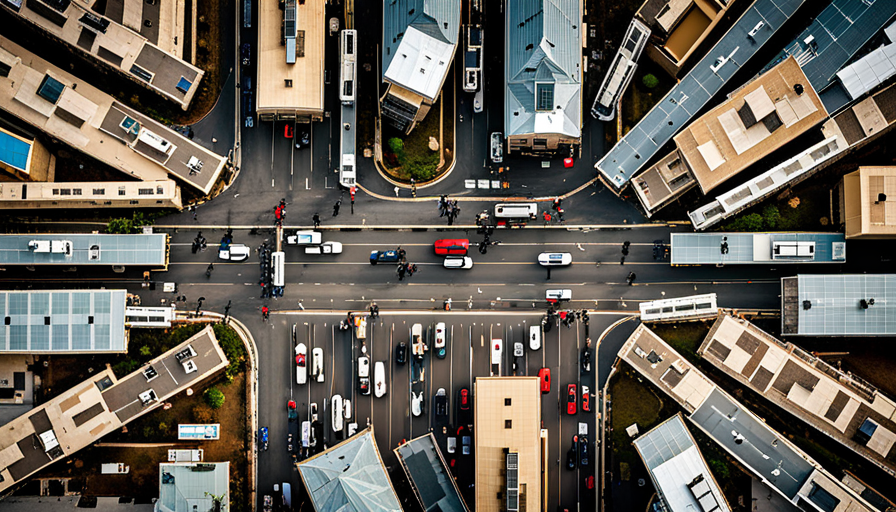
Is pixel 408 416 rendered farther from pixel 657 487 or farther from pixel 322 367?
pixel 657 487

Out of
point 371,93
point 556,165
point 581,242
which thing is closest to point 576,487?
point 581,242

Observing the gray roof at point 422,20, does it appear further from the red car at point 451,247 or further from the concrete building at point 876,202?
the concrete building at point 876,202

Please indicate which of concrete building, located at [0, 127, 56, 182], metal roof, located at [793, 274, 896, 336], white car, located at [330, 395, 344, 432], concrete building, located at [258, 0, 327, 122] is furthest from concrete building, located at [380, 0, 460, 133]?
metal roof, located at [793, 274, 896, 336]

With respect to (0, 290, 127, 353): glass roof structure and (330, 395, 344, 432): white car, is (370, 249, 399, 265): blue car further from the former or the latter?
(0, 290, 127, 353): glass roof structure

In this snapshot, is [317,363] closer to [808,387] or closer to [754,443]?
[754,443]

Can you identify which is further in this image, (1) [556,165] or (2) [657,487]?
(1) [556,165]

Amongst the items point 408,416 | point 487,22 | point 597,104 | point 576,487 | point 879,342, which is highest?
point 487,22

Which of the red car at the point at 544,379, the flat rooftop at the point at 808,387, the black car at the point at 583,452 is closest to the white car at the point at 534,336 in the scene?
the red car at the point at 544,379
